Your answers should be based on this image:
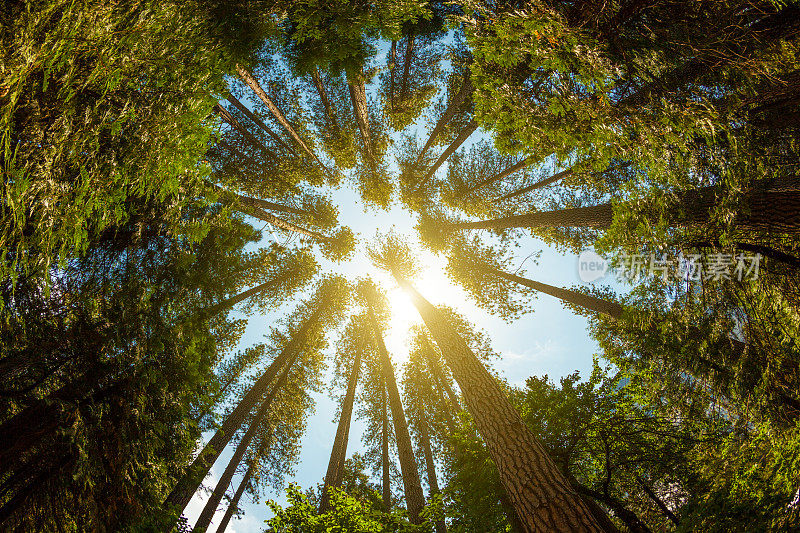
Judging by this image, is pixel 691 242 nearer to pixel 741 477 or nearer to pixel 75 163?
pixel 741 477

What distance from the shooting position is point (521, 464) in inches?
148

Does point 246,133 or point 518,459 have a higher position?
point 246,133

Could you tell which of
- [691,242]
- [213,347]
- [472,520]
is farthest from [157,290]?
[691,242]

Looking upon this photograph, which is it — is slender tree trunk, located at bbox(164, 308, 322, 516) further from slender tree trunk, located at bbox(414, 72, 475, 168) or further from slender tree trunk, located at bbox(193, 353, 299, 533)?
slender tree trunk, located at bbox(414, 72, 475, 168)

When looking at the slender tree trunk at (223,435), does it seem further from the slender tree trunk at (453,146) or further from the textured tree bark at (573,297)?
the textured tree bark at (573,297)

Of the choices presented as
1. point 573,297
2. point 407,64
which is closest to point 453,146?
point 407,64

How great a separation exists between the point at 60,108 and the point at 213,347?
111 inches

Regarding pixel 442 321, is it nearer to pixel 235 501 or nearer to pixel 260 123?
pixel 260 123

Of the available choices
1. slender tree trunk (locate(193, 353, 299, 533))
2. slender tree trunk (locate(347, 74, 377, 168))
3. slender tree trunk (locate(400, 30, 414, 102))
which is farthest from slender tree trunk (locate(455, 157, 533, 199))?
slender tree trunk (locate(193, 353, 299, 533))

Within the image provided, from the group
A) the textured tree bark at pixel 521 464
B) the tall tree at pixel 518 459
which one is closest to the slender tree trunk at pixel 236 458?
the tall tree at pixel 518 459

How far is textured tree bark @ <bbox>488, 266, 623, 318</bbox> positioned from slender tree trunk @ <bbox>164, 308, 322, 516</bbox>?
799cm

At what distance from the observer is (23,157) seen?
2072 millimetres

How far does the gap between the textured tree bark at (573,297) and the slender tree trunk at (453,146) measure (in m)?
4.44

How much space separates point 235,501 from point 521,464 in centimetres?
1118
